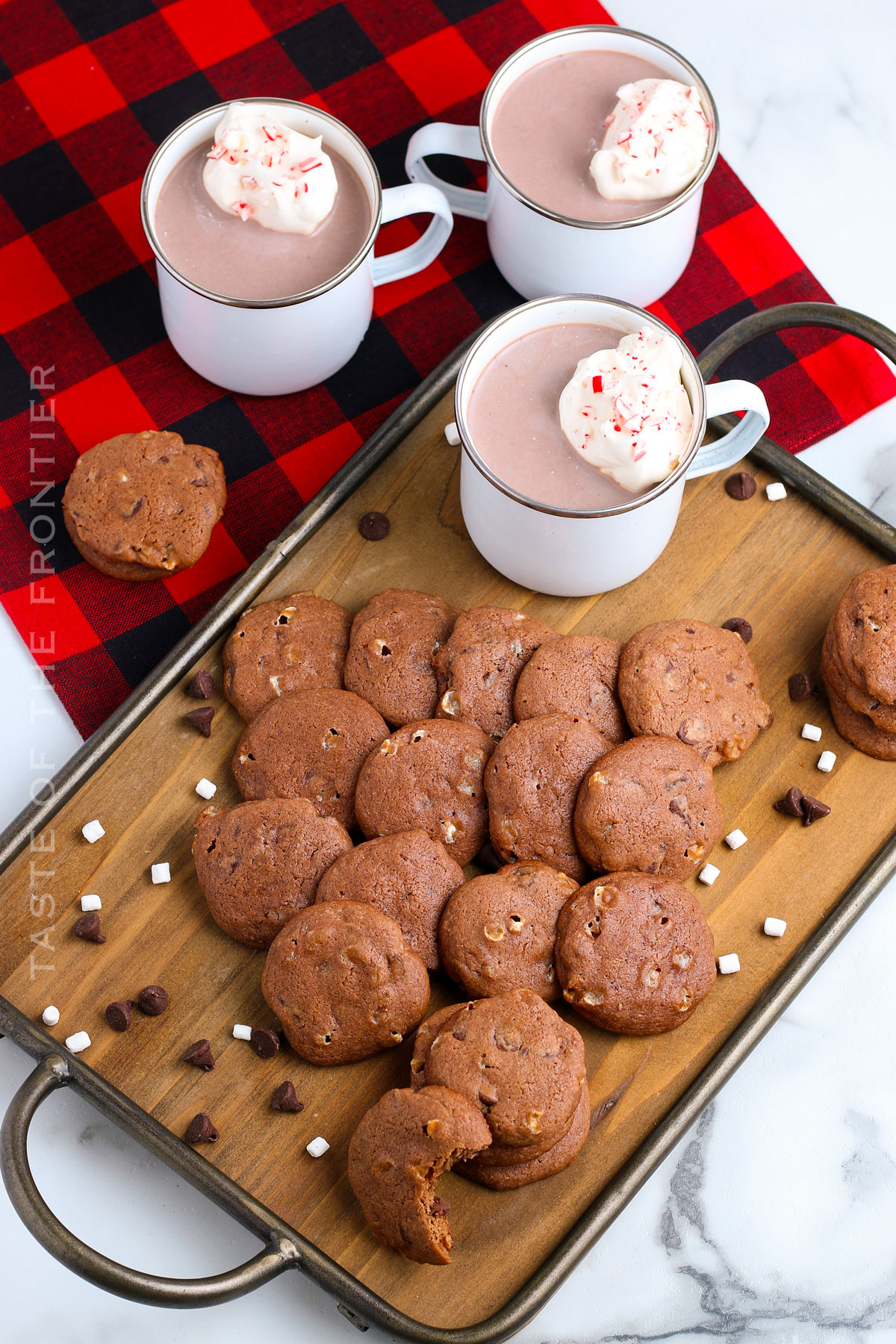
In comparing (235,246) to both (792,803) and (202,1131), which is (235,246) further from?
(202,1131)

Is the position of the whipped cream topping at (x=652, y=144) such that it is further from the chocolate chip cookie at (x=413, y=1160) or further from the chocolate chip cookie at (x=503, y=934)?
the chocolate chip cookie at (x=413, y=1160)

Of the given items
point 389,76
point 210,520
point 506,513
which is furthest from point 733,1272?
point 389,76

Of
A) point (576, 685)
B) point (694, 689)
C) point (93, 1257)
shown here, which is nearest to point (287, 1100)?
point (93, 1257)

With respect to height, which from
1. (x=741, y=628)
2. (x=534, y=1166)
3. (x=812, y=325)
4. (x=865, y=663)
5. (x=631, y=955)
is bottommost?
(x=534, y=1166)

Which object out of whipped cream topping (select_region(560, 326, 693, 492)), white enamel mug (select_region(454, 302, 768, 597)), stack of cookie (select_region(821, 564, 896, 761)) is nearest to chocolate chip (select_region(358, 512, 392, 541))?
white enamel mug (select_region(454, 302, 768, 597))

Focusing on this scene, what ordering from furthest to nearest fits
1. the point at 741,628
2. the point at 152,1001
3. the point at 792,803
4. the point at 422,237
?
the point at 422,237
the point at 741,628
the point at 792,803
the point at 152,1001

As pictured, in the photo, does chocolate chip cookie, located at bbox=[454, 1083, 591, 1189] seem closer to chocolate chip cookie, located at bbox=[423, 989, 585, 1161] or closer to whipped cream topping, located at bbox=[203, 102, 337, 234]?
chocolate chip cookie, located at bbox=[423, 989, 585, 1161]
